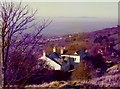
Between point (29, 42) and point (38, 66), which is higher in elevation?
Result: point (29, 42)

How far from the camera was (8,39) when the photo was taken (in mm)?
3600

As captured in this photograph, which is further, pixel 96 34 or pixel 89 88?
pixel 96 34

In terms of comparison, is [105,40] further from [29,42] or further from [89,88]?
[29,42]

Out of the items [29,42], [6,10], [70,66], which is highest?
[6,10]

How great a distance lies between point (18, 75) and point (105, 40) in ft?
93.1

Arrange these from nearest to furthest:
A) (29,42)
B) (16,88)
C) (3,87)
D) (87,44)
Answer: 1. (29,42)
2. (3,87)
3. (16,88)
4. (87,44)

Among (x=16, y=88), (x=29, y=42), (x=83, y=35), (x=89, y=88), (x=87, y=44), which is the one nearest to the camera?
(x=29, y=42)

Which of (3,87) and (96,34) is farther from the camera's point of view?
(96,34)

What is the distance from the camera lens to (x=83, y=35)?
3525cm

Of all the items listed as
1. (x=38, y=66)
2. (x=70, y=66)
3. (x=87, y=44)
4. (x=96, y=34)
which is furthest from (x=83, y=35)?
(x=38, y=66)

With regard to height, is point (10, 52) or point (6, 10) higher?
point (6, 10)

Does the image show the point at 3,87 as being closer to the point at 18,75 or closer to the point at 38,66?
the point at 18,75

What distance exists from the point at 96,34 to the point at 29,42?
107ft

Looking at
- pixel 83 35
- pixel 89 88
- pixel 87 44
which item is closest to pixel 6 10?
pixel 89 88
